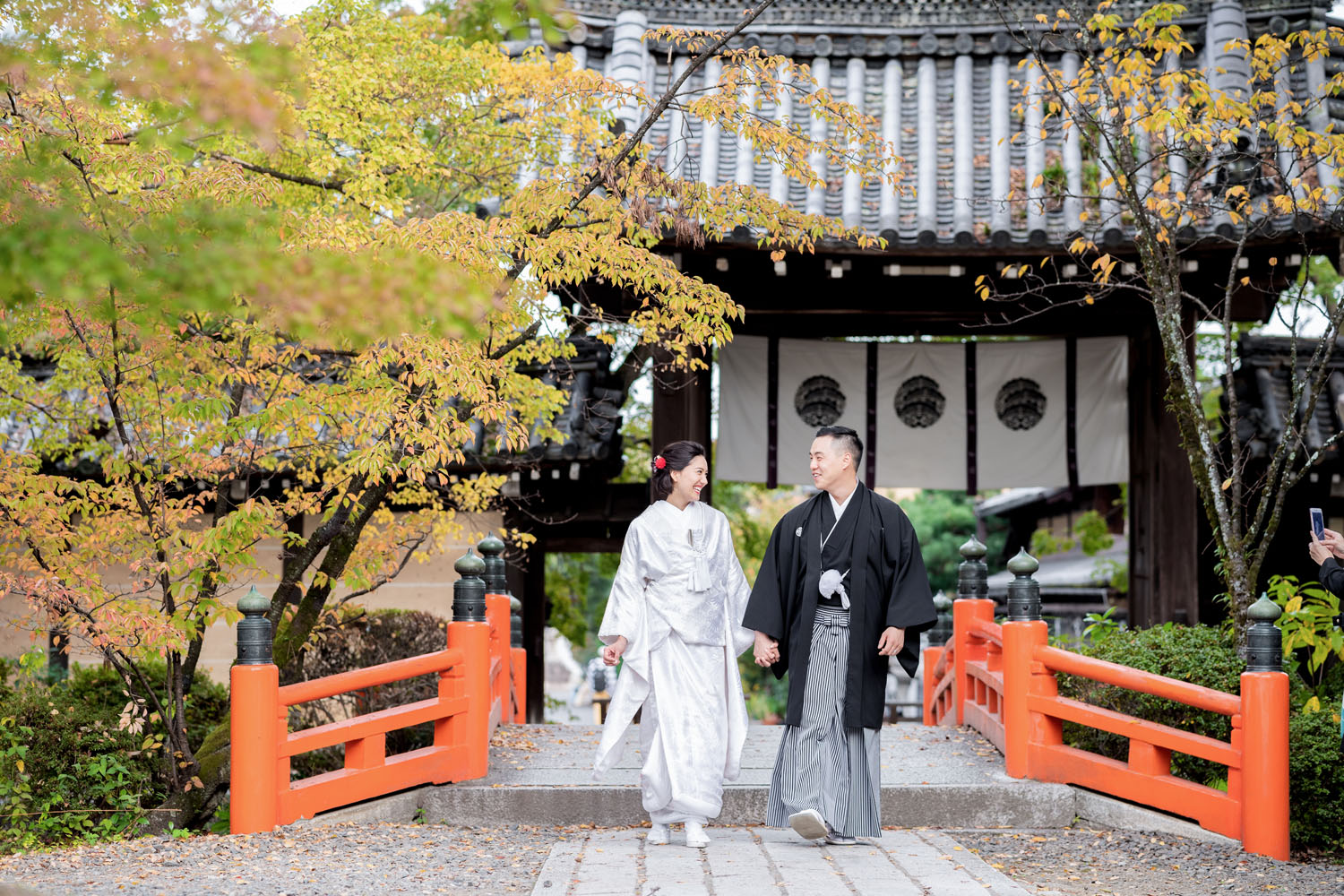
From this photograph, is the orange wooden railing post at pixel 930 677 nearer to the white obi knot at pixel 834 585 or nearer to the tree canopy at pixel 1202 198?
the tree canopy at pixel 1202 198

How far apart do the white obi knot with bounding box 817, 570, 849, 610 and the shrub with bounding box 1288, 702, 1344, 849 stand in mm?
2290

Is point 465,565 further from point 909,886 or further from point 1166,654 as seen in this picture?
point 1166,654

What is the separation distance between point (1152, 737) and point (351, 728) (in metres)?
4.00

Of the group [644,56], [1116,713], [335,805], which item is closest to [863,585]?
[1116,713]

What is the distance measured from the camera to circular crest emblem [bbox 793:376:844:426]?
1101 centimetres

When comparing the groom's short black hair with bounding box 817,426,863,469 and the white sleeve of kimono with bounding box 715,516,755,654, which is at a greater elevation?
the groom's short black hair with bounding box 817,426,863,469

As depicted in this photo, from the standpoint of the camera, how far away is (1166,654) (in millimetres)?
6852

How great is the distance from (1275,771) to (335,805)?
4.43 metres

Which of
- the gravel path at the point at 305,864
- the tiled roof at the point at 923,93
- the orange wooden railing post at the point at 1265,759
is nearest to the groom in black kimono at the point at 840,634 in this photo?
the gravel path at the point at 305,864

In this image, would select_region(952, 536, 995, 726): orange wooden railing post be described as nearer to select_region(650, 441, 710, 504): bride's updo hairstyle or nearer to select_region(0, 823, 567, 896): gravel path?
select_region(650, 441, 710, 504): bride's updo hairstyle

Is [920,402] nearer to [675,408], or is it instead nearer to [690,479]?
[675,408]

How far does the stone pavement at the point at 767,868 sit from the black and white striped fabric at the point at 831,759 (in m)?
0.15

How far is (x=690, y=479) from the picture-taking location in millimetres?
5707

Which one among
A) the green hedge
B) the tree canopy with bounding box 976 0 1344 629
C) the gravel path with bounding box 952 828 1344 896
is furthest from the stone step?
the green hedge
